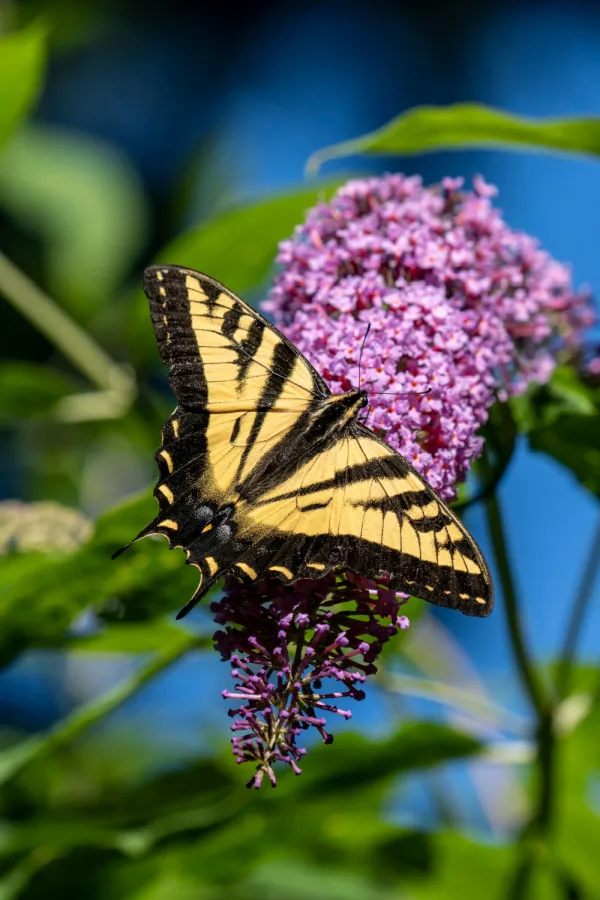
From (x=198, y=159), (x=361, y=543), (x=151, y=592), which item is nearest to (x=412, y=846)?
(x=151, y=592)

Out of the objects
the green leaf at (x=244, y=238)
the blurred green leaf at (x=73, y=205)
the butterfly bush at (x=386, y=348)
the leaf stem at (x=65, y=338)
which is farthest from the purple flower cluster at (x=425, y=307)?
the blurred green leaf at (x=73, y=205)

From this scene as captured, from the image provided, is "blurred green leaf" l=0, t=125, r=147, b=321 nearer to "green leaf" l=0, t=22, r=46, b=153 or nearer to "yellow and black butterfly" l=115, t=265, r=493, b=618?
"green leaf" l=0, t=22, r=46, b=153

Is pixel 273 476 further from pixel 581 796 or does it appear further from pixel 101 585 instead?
pixel 581 796

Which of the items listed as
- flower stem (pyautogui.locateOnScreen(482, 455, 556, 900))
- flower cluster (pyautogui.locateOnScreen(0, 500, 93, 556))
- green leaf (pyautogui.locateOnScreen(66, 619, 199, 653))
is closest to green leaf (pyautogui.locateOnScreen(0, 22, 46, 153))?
flower cluster (pyautogui.locateOnScreen(0, 500, 93, 556))

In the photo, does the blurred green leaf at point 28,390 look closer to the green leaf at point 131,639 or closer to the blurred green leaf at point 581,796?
the green leaf at point 131,639

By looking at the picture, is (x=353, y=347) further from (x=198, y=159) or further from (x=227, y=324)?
(x=198, y=159)

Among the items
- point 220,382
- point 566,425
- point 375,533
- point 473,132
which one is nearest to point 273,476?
point 220,382

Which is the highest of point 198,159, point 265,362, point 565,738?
A: point 198,159
